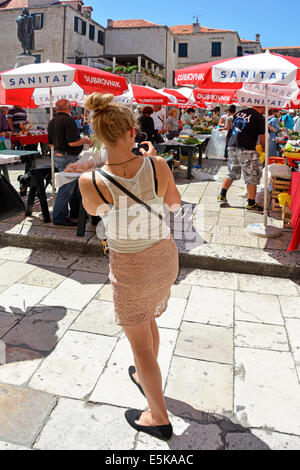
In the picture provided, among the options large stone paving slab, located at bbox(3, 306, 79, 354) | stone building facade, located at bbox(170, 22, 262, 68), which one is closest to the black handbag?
large stone paving slab, located at bbox(3, 306, 79, 354)

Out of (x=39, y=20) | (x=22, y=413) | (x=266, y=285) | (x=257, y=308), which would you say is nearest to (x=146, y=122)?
(x=266, y=285)

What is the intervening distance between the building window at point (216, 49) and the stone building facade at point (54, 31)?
16092 millimetres

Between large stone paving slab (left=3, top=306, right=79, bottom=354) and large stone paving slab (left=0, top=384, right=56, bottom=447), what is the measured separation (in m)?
0.48

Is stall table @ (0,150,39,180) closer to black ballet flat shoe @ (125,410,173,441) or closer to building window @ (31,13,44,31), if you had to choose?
black ballet flat shoe @ (125,410,173,441)

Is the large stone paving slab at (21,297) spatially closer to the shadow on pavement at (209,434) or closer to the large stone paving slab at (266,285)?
the shadow on pavement at (209,434)

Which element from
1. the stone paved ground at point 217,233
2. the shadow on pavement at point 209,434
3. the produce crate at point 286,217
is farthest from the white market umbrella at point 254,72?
the shadow on pavement at point 209,434

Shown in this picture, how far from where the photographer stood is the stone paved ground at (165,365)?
87.3 inches

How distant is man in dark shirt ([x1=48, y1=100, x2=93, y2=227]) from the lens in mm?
5586

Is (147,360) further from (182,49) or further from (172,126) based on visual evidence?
(182,49)

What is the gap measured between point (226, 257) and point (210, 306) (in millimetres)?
1069

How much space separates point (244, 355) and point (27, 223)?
3967 mm

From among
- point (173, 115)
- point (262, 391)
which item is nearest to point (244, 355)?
point (262, 391)

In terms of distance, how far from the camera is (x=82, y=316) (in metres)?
3.50

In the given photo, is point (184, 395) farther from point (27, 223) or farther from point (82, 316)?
point (27, 223)
